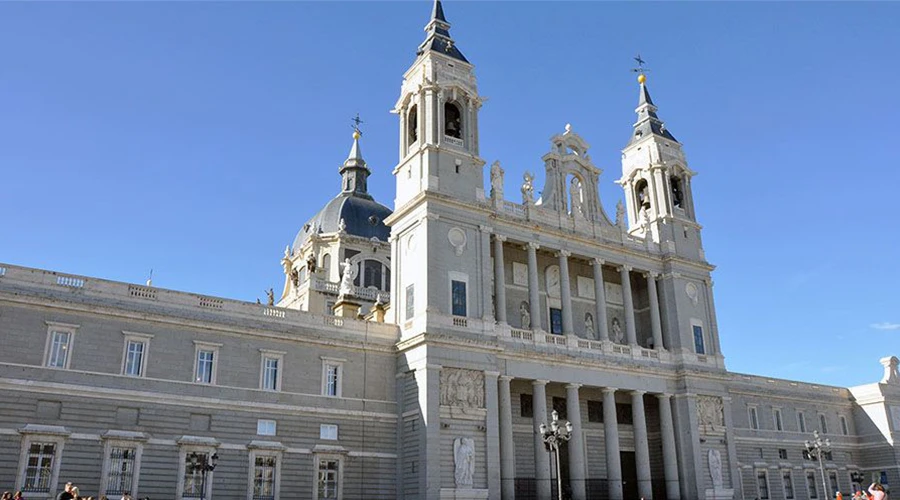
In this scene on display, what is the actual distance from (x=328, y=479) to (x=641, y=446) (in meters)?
18.0

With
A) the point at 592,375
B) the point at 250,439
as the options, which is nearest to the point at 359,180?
the point at 592,375

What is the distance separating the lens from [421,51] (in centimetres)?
4516

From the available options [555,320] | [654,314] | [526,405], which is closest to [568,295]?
[555,320]

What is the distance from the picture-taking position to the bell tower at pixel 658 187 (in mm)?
50875

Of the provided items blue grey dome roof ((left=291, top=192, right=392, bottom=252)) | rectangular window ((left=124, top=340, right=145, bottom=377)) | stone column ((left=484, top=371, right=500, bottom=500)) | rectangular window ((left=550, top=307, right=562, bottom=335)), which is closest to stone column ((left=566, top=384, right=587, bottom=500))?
rectangular window ((left=550, top=307, right=562, bottom=335))

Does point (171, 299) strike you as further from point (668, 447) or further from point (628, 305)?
point (668, 447)

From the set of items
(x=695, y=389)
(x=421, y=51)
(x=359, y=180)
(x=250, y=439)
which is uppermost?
(x=359, y=180)

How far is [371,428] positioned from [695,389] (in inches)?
801

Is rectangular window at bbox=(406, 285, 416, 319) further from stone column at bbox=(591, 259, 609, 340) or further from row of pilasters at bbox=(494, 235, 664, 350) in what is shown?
stone column at bbox=(591, 259, 609, 340)

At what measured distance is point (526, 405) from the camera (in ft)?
141

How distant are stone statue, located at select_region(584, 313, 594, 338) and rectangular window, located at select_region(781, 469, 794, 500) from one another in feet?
60.7

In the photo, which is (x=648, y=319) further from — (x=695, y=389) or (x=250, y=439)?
(x=250, y=439)

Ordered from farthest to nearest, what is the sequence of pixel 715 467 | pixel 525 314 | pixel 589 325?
pixel 589 325 → pixel 715 467 → pixel 525 314

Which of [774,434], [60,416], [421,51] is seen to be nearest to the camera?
[60,416]
